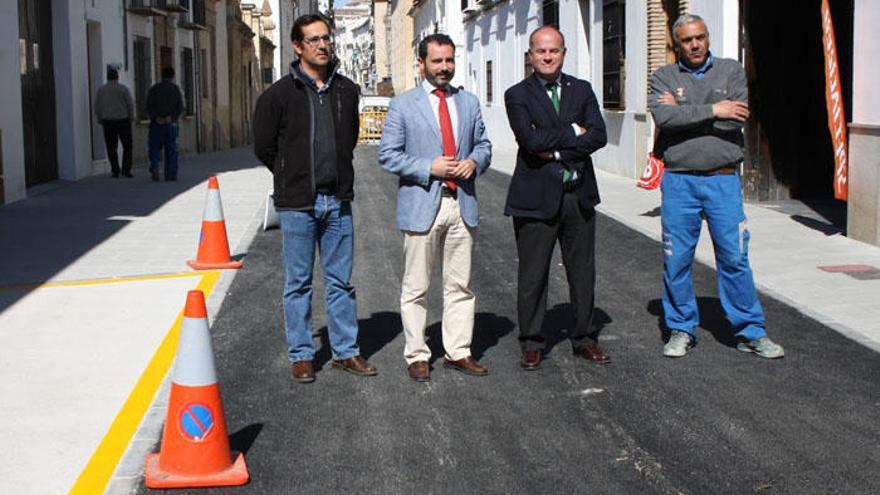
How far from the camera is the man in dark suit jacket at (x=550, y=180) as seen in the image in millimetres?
6555

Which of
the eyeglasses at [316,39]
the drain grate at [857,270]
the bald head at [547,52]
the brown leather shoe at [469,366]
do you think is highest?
the eyeglasses at [316,39]

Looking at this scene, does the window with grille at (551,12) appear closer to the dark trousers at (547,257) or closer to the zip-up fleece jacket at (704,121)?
the zip-up fleece jacket at (704,121)

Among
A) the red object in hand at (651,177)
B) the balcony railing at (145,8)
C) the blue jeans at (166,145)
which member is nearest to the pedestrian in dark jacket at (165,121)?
the blue jeans at (166,145)

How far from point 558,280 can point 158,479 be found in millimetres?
5293

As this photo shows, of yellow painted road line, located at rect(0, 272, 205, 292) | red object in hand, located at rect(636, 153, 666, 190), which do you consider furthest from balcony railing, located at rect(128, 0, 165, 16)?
yellow painted road line, located at rect(0, 272, 205, 292)

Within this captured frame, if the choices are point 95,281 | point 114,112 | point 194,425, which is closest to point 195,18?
point 114,112

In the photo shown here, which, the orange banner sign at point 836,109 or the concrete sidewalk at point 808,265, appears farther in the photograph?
the orange banner sign at point 836,109

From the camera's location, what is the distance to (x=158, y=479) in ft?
15.9

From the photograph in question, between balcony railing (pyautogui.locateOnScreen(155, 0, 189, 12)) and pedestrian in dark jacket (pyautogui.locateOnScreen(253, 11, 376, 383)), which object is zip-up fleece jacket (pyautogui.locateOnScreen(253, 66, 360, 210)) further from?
balcony railing (pyautogui.locateOnScreen(155, 0, 189, 12))

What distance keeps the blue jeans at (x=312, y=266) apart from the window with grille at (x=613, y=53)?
1563cm

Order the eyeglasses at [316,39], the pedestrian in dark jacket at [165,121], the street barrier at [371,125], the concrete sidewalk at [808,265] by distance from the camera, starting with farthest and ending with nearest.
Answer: the street barrier at [371,125]
the pedestrian in dark jacket at [165,121]
the concrete sidewalk at [808,265]
the eyeglasses at [316,39]

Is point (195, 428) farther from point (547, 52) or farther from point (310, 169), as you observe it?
point (547, 52)

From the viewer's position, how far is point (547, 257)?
679 cm

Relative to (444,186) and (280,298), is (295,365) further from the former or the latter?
(280,298)
